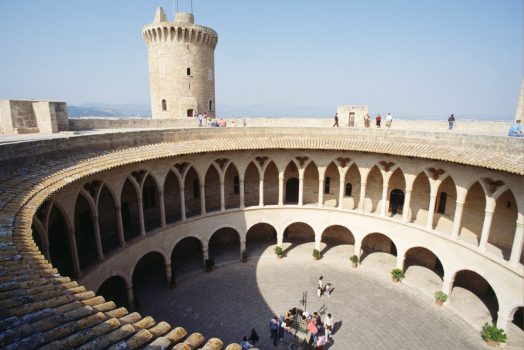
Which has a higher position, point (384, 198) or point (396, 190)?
point (396, 190)

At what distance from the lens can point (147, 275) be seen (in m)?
22.3

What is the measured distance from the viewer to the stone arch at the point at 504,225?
17906 mm

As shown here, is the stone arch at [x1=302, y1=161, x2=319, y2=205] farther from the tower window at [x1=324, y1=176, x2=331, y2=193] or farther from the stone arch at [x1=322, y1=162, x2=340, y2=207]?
the stone arch at [x1=322, y1=162, x2=340, y2=207]

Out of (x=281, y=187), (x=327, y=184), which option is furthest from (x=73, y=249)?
(x=327, y=184)

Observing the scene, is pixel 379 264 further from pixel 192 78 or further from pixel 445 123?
pixel 192 78

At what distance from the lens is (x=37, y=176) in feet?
36.5

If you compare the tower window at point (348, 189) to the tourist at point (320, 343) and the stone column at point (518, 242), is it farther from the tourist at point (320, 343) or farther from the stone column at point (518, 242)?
the tourist at point (320, 343)

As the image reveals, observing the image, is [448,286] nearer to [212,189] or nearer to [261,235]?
[261,235]

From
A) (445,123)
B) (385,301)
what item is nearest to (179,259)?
(385,301)

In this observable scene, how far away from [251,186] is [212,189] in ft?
10.9

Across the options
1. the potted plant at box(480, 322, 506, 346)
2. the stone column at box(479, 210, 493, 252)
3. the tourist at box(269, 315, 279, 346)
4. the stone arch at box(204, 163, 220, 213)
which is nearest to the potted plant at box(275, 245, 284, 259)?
the stone arch at box(204, 163, 220, 213)

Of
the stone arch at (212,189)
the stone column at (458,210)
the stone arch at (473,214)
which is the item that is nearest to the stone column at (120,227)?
the stone arch at (212,189)

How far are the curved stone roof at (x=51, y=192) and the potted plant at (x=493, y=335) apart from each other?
8134mm

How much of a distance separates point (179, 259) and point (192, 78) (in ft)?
57.8
